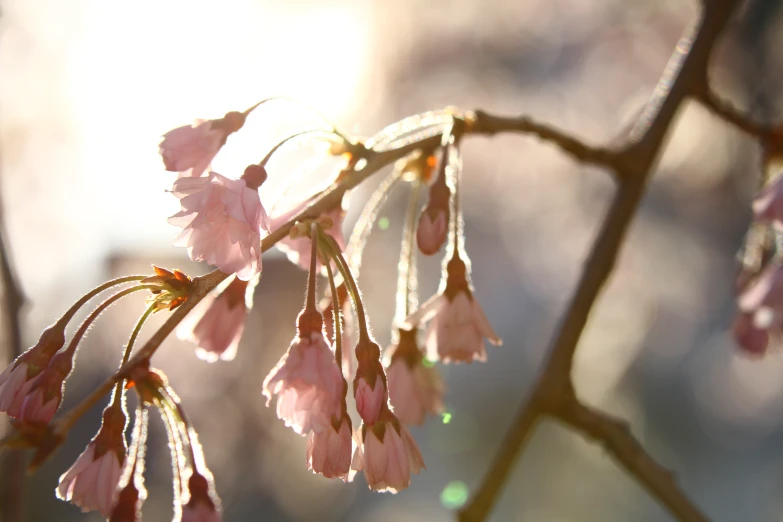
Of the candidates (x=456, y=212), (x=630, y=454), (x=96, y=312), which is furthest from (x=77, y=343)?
(x=630, y=454)

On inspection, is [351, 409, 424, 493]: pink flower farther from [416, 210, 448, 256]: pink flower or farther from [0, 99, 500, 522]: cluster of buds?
[416, 210, 448, 256]: pink flower

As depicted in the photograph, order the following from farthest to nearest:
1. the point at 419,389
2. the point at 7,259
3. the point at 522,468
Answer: the point at 522,468 → the point at 419,389 → the point at 7,259

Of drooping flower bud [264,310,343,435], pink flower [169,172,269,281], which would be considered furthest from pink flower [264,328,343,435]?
pink flower [169,172,269,281]

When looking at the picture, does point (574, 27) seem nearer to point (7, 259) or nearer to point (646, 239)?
point (646, 239)

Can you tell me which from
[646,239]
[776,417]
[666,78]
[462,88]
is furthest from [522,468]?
[666,78]

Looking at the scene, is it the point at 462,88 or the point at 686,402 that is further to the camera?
the point at 686,402

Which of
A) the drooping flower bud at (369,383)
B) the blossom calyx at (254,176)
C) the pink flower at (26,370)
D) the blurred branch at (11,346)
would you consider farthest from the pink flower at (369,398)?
the blurred branch at (11,346)
